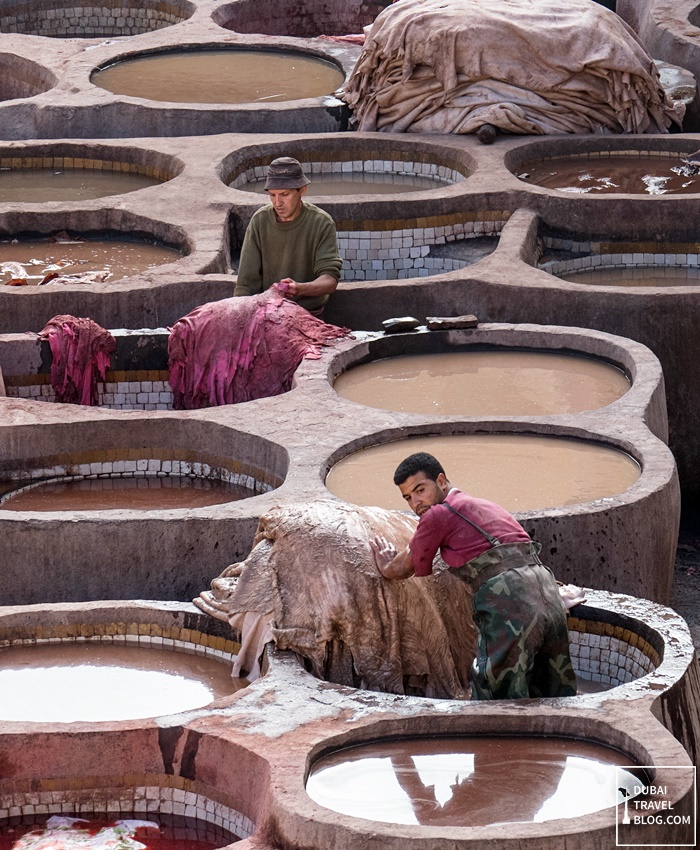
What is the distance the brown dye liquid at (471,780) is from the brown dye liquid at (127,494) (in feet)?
8.92

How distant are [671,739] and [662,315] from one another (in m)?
5.07

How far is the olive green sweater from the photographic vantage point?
10.5 m

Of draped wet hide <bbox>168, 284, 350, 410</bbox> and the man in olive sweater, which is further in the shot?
the man in olive sweater

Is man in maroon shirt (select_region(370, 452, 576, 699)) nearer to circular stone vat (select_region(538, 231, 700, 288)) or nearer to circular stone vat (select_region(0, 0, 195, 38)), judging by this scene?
circular stone vat (select_region(538, 231, 700, 288))

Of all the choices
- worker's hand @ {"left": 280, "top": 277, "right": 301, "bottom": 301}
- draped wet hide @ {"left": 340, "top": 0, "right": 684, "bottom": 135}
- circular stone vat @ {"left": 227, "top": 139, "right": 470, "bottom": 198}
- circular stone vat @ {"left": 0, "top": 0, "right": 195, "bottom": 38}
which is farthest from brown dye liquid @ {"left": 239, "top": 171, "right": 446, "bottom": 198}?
circular stone vat @ {"left": 0, "top": 0, "right": 195, "bottom": 38}

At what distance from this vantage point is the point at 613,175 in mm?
13742

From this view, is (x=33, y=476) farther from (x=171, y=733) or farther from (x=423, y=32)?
(x=423, y=32)

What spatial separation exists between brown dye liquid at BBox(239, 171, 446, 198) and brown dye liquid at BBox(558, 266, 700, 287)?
1.95 metres

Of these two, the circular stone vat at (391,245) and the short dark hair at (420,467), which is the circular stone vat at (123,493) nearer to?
the short dark hair at (420,467)

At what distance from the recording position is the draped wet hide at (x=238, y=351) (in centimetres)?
999

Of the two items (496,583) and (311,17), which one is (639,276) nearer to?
(496,583)

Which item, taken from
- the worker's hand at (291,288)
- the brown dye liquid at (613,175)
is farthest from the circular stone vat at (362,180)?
the worker's hand at (291,288)

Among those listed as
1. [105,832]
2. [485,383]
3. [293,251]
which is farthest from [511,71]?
[105,832]

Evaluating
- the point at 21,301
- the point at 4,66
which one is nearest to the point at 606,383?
the point at 21,301
